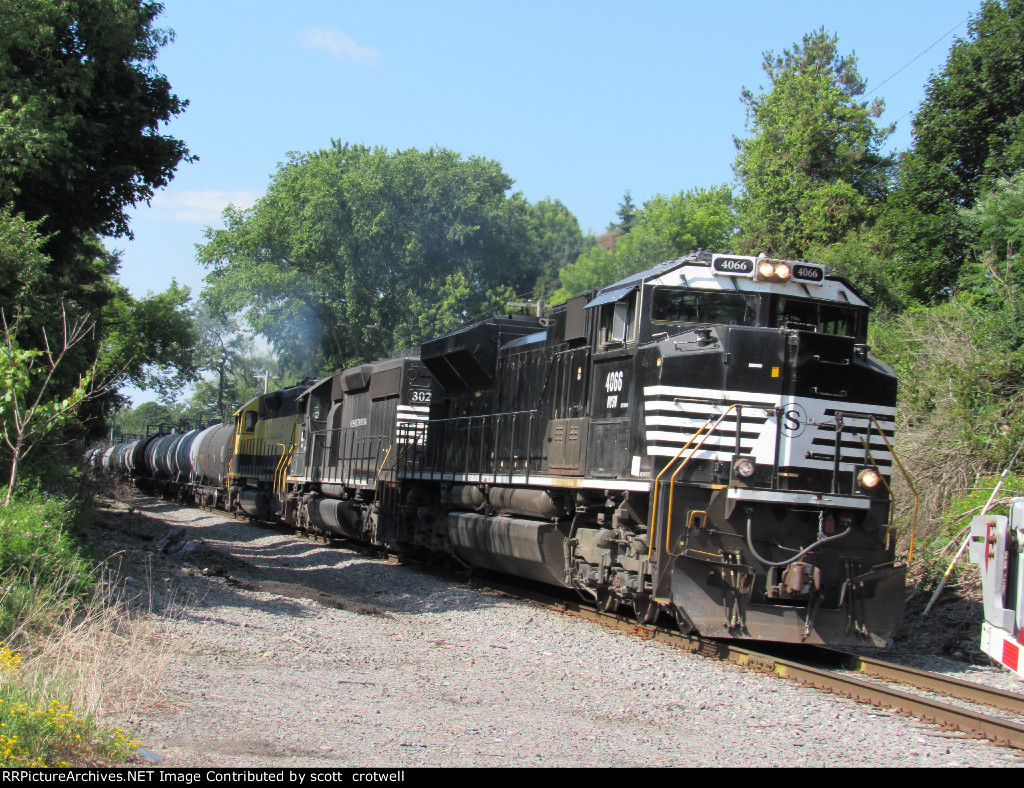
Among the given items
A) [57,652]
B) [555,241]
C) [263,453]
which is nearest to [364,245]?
[263,453]

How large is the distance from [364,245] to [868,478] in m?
34.4

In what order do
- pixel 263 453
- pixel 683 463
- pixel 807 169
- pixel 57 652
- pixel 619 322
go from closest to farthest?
pixel 57 652
pixel 683 463
pixel 619 322
pixel 263 453
pixel 807 169

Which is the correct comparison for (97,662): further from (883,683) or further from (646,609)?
(883,683)

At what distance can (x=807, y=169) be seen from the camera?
119ft

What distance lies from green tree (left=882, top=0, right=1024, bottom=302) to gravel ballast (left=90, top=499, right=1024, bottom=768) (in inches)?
570

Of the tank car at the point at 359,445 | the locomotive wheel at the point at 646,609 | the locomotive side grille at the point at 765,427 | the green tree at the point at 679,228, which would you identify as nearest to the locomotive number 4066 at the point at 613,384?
the locomotive side grille at the point at 765,427

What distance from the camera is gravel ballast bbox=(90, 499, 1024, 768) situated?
5395mm

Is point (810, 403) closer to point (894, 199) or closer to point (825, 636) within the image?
point (825, 636)

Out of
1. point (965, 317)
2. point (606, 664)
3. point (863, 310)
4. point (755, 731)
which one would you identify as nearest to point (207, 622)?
point (606, 664)

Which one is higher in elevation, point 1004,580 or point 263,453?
point 263,453

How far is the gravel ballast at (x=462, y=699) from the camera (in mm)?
5395

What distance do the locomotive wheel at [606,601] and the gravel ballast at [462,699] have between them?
275 millimetres

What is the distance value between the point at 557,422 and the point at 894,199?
605 inches

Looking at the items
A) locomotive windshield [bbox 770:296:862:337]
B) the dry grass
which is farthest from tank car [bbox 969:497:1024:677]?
the dry grass
